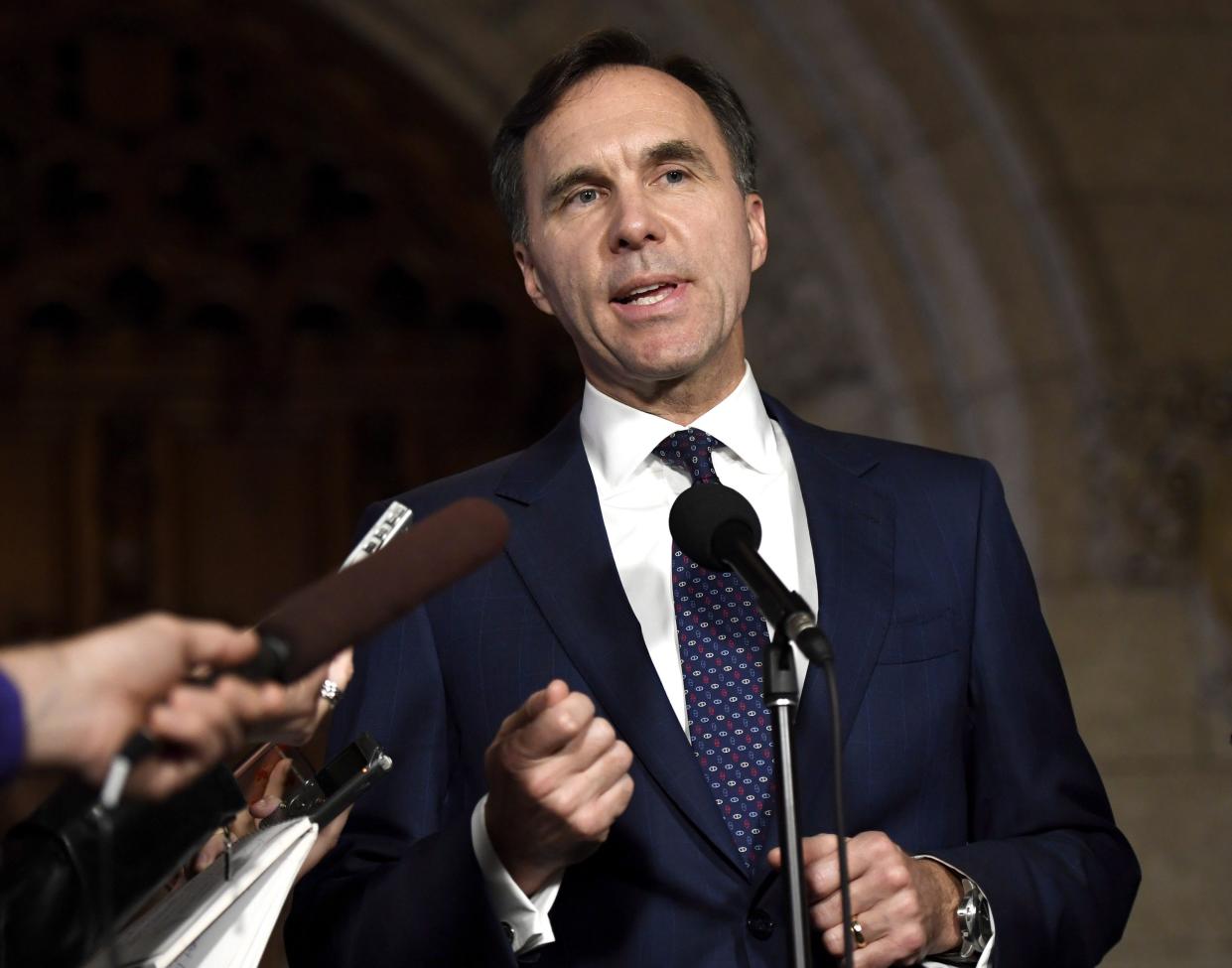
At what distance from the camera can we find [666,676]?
1766 mm

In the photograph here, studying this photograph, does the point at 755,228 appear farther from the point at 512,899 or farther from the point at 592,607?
the point at 512,899

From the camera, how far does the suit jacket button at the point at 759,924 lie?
1.62 m

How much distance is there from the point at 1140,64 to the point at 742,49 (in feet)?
2.64

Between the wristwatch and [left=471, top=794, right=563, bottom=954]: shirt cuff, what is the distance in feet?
1.14

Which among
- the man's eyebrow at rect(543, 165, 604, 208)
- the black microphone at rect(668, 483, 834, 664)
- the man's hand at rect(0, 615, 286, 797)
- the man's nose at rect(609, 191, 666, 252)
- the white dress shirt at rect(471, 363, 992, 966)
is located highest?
the man's eyebrow at rect(543, 165, 604, 208)

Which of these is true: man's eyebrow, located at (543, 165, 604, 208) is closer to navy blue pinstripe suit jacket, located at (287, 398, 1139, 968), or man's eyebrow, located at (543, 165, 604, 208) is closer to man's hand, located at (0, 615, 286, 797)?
navy blue pinstripe suit jacket, located at (287, 398, 1139, 968)

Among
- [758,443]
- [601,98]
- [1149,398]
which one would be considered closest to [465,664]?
[758,443]

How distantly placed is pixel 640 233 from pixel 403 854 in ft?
2.09

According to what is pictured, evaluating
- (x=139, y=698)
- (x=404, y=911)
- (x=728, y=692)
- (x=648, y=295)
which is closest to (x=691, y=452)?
(x=648, y=295)

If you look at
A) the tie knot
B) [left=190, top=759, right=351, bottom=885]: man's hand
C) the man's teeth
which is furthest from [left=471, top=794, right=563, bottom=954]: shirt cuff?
the man's teeth

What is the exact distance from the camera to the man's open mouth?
6.14ft

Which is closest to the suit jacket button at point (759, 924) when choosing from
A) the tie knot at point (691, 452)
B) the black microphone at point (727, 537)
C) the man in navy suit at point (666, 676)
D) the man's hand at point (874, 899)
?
the man in navy suit at point (666, 676)

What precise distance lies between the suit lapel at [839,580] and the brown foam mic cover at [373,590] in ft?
1.55

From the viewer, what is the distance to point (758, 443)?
193cm
